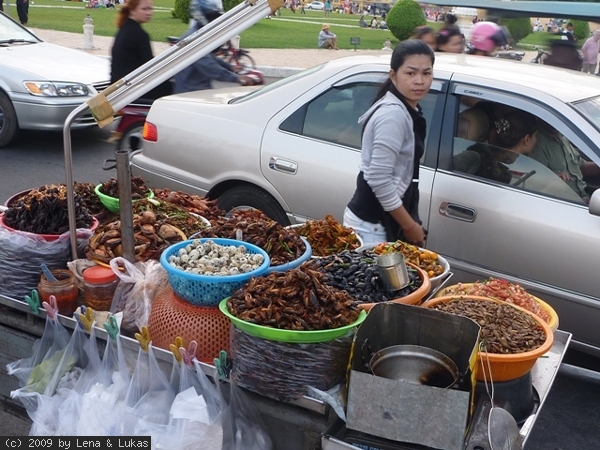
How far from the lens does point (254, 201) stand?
4.78 m

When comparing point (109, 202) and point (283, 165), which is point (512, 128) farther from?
point (109, 202)

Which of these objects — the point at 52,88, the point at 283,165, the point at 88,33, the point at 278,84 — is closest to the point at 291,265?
the point at 283,165

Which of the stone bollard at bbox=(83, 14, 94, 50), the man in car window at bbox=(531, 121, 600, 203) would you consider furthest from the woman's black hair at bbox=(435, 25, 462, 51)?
the stone bollard at bbox=(83, 14, 94, 50)

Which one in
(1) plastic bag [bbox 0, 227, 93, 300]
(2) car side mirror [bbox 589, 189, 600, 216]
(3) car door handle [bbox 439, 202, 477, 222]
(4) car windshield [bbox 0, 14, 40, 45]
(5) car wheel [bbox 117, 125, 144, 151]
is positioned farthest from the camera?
(4) car windshield [bbox 0, 14, 40, 45]

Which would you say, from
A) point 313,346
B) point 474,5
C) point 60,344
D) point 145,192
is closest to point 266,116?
point 145,192

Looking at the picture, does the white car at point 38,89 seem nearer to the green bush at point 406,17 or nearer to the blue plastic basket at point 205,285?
the blue plastic basket at point 205,285

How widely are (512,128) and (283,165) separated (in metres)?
1.55

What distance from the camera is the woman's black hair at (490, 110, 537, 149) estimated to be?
13.0ft

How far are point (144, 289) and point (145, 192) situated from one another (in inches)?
39.5

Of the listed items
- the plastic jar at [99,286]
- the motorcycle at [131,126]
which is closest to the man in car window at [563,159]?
the plastic jar at [99,286]

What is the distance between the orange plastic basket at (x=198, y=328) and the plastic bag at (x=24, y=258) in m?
0.76

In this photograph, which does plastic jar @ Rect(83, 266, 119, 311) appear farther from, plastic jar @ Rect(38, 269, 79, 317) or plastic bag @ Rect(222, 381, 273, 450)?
plastic bag @ Rect(222, 381, 273, 450)

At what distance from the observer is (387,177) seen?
338cm

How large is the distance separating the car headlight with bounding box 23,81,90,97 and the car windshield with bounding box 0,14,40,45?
1.31 meters
